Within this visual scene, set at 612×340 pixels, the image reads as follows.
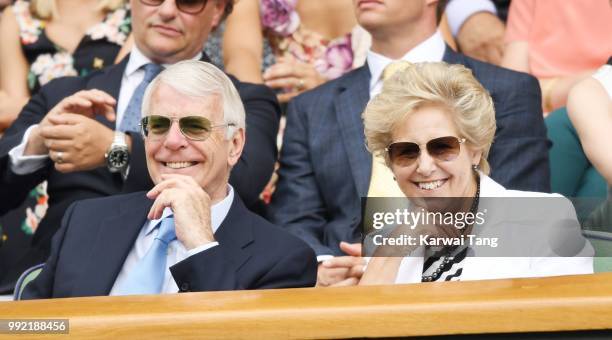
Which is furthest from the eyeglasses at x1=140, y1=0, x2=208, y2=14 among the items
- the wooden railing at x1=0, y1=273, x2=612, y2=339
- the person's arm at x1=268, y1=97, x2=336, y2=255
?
the wooden railing at x1=0, y1=273, x2=612, y2=339

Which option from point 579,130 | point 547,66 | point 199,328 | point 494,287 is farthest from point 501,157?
point 199,328

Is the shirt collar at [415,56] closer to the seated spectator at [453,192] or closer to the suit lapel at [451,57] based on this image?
the suit lapel at [451,57]

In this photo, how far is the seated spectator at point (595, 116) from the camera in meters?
3.65

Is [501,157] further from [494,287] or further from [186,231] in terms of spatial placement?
[494,287]

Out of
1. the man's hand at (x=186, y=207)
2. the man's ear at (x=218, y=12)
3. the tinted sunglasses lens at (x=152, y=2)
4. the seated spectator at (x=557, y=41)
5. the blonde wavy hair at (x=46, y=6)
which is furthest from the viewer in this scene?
the blonde wavy hair at (x=46, y=6)

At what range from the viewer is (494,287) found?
234 centimetres

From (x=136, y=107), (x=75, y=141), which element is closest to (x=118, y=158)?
(x=75, y=141)

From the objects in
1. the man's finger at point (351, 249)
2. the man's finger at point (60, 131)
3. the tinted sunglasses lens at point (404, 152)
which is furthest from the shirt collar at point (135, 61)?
the tinted sunglasses lens at point (404, 152)

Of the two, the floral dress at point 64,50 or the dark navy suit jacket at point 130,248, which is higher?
the dark navy suit jacket at point 130,248

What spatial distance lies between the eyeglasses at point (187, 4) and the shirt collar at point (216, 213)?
108cm

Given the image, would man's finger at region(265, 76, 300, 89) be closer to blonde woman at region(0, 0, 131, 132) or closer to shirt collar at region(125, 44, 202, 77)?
shirt collar at region(125, 44, 202, 77)

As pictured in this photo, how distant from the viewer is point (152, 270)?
311 centimetres

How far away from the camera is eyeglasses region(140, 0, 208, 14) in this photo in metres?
4.14

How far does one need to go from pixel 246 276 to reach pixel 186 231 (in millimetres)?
182
